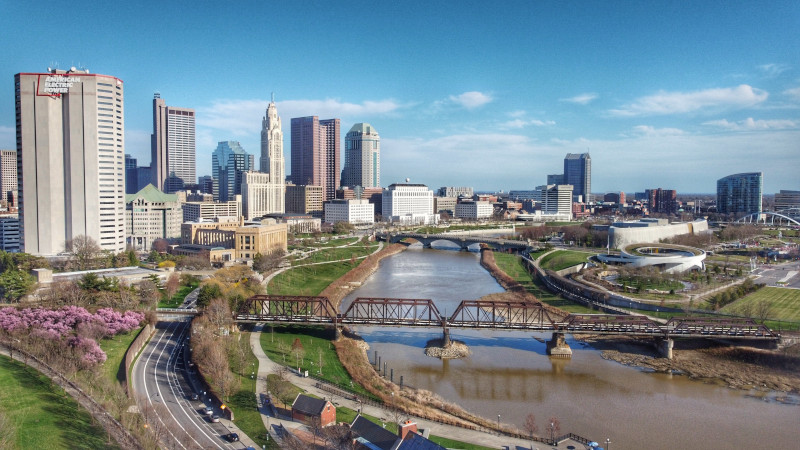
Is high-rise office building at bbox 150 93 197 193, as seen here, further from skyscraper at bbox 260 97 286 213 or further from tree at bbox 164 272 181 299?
tree at bbox 164 272 181 299

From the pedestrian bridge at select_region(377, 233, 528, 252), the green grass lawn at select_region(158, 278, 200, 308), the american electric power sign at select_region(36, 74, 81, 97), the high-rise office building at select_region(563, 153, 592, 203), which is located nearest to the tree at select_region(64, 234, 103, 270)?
the green grass lawn at select_region(158, 278, 200, 308)

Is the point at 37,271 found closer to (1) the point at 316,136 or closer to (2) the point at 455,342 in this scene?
(2) the point at 455,342

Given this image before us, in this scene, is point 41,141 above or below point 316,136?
below

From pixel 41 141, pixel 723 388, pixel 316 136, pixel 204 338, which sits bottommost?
pixel 723 388

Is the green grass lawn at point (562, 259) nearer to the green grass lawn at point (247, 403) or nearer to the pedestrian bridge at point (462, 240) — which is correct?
the pedestrian bridge at point (462, 240)

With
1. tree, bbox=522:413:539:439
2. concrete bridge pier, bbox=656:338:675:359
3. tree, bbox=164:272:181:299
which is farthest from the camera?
tree, bbox=164:272:181:299

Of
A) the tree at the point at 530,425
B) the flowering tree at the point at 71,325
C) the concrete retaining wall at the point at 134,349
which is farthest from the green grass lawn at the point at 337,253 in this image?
the tree at the point at 530,425

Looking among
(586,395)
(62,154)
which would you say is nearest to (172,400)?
(586,395)

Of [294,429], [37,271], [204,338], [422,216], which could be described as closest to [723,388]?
[294,429]
